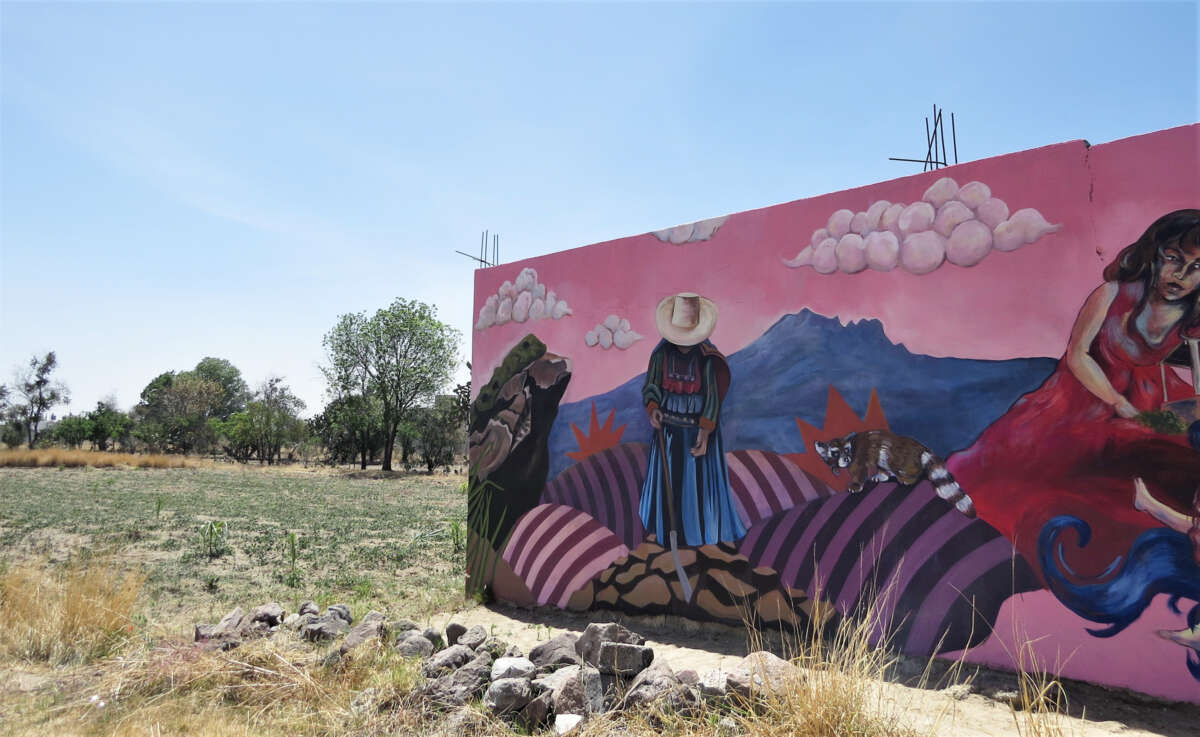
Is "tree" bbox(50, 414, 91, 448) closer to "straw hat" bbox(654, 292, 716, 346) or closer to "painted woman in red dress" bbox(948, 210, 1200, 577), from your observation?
"straw hat" bbox(654, 292, 716, 346)

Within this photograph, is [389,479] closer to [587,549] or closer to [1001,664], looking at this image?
[587,549]

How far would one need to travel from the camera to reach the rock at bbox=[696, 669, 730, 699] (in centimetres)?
387

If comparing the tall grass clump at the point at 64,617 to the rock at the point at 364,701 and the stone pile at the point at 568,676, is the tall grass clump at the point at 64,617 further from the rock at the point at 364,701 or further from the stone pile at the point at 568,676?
the rock at the point at 364,701

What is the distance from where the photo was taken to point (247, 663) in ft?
16.2

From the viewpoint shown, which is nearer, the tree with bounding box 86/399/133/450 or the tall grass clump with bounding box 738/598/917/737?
the tall grass clump with bounding box 738/598/917/737

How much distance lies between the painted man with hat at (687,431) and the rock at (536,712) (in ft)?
7.69

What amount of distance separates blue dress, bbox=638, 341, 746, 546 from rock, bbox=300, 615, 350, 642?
114 inches

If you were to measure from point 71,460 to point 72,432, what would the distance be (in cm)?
2080

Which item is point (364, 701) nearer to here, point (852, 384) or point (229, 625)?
point (229, 625)

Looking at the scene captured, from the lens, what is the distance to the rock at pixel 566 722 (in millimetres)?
3805

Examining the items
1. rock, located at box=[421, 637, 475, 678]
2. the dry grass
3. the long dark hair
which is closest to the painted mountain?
the long dark hair

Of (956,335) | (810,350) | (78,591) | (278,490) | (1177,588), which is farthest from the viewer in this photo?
(278,490)

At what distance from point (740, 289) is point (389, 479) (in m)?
28.3

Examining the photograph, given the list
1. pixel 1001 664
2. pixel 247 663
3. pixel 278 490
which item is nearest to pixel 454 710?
pixel 247 663
